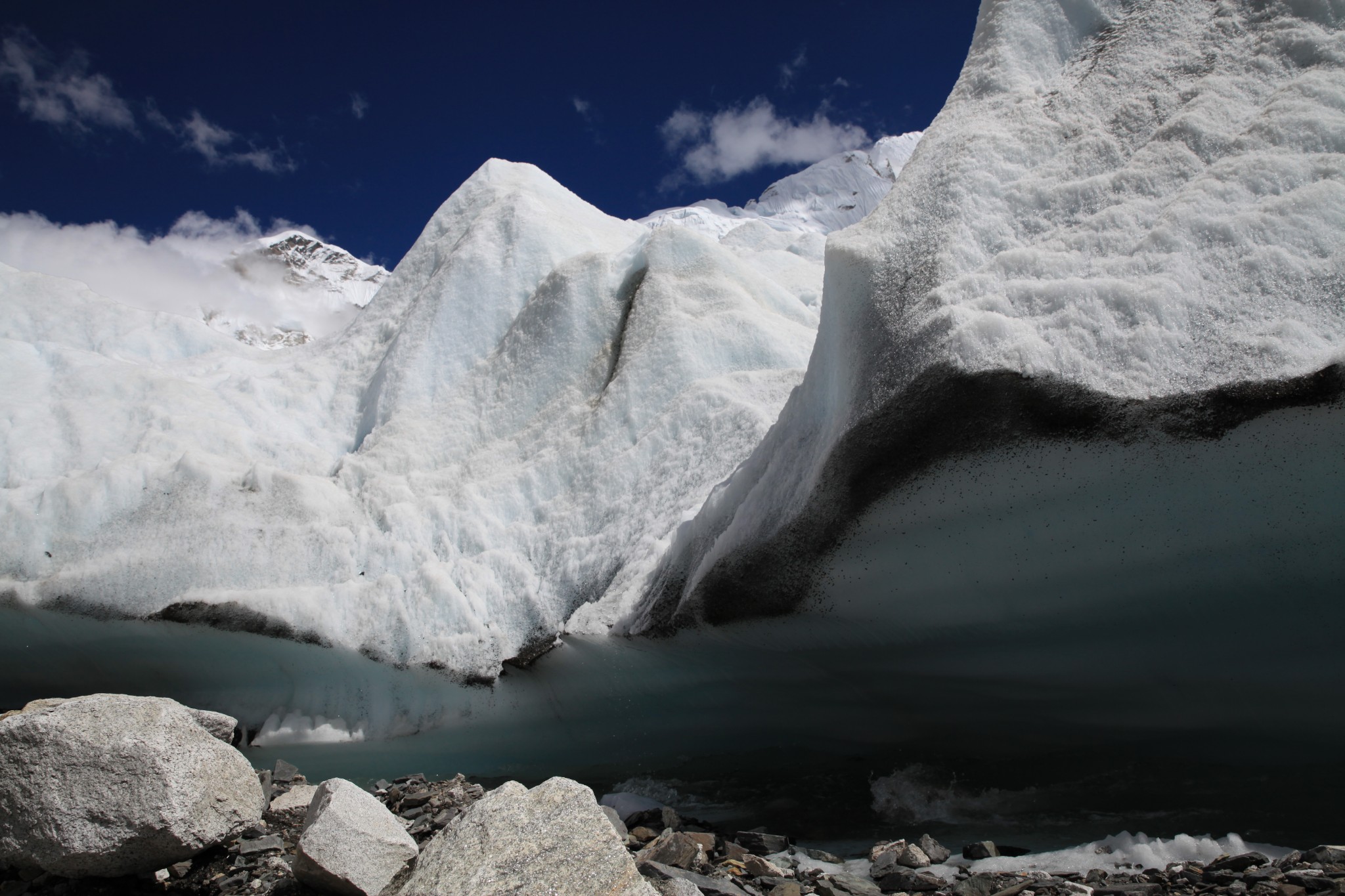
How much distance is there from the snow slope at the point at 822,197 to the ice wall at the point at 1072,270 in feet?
107

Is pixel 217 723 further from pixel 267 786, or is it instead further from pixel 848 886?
pixel 848 886

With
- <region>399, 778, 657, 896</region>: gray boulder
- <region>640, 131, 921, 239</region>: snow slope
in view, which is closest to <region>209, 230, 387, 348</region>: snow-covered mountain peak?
<region>640, 131, 921, 239</region>: snow slope

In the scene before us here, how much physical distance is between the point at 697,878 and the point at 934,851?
51.4 inches

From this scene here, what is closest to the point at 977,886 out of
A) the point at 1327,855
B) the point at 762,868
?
the point at 762,868

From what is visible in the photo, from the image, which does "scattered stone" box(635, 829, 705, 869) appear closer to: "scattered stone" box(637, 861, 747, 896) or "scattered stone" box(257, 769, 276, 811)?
"scattered stone" box(637, 861, 747, 896)

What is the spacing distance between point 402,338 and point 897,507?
764cm

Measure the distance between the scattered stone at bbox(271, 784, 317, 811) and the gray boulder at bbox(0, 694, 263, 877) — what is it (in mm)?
729

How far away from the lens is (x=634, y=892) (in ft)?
10.5

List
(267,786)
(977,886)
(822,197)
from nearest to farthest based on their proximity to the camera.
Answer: (977,886), (267,786), (822,197)

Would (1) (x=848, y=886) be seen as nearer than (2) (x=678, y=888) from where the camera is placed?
No

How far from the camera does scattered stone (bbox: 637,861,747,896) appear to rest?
388 centimetres

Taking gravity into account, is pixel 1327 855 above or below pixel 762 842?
above

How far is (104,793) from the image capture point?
458 centimetres

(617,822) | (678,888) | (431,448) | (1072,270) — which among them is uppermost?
(1072,270)
